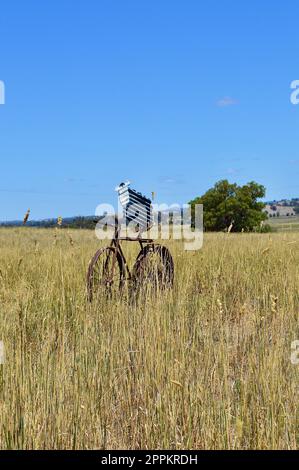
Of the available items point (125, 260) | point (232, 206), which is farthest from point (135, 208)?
point (232, 206)

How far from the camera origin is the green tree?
4906cm

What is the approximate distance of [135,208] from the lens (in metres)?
5.67

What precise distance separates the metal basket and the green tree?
1680 inches

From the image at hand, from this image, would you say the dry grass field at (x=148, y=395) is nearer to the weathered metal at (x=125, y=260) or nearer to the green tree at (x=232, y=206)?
the weathered metal at (x=125, y=260)

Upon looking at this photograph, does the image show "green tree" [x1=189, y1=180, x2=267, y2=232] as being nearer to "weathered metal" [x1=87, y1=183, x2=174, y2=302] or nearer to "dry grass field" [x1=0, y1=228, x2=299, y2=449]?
"weathered metal" [x1=87, y1=183, x2=174, y2=302]

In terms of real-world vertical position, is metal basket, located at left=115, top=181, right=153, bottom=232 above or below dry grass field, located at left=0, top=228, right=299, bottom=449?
above

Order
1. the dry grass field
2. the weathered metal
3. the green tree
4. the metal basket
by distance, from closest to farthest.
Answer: the dry grass field
the weathered metal
the metal basket
the green tree

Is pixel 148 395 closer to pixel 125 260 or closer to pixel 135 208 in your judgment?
pixel 125 260

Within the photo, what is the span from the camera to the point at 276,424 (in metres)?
2.37

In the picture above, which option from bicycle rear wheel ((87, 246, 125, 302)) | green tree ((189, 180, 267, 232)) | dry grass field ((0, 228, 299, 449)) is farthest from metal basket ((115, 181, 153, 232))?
green tree ((189, 180, 267, 232))

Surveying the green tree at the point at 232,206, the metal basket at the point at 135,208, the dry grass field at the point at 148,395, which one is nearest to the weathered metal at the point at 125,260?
the metal basket at the point at 135,208
